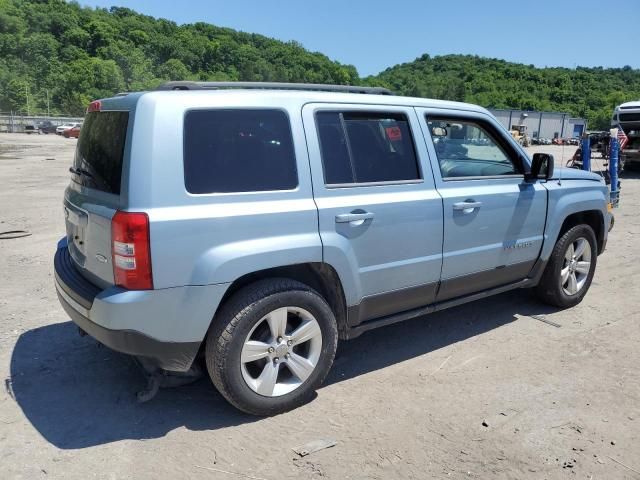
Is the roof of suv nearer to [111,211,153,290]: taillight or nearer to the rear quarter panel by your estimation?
the rear quarter panel

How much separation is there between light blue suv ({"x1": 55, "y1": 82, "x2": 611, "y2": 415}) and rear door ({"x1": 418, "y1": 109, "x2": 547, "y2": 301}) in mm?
16

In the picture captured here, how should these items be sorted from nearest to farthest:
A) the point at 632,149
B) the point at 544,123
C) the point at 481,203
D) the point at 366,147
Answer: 1. the point at 366,147
2. the point at 481,203
3. the point at 632,149
4. the point at 544,123

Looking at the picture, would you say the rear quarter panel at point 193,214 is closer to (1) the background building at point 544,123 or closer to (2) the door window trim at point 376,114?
(2) the door window trim at point 376,114

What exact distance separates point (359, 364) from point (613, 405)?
5.52 ft

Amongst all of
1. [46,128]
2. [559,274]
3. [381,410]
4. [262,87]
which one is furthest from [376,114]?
[46,128]

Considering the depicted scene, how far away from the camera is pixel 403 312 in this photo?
387 cm

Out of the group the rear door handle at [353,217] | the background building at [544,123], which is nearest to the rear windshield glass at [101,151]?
the rear door handle at [353,217]

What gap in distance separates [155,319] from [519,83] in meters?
162

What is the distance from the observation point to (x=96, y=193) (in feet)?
10.0

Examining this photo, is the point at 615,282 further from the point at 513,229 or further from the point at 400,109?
the point at 400,109

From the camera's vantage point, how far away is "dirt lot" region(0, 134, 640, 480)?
2.81 m

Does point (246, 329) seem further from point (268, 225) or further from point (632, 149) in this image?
point (632, 149)

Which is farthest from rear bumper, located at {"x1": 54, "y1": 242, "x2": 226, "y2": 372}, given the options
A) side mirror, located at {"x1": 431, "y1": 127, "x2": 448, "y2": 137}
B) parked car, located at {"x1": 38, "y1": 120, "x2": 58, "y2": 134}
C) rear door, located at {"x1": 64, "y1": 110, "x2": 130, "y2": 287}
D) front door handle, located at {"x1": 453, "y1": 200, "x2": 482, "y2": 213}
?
parked car, located at {"x1": 38, "y1": 120, "x2": 58, "y2": 134}

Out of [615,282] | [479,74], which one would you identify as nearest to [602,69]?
[479,74]
